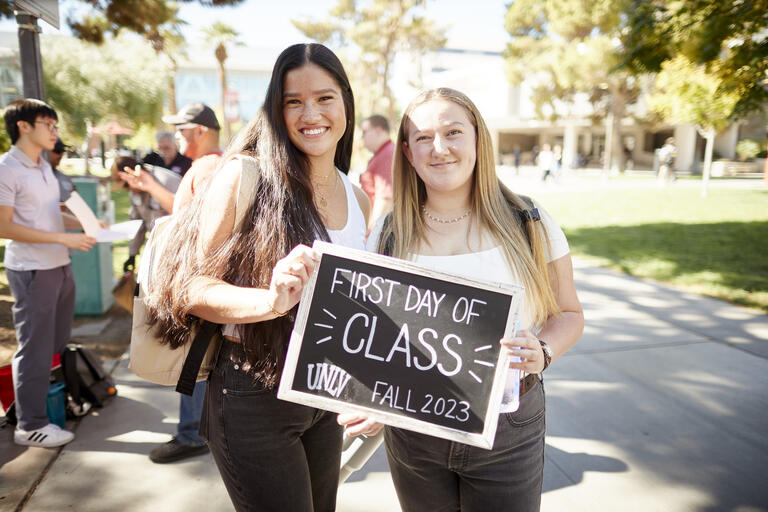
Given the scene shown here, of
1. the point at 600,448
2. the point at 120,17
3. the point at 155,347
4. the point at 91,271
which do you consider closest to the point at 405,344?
the point at 155,347

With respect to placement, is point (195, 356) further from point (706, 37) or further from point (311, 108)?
point (706, 37)

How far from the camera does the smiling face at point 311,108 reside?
1568 mm

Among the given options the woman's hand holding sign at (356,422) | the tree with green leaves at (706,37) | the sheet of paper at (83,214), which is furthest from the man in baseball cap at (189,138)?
the tree with green leaves at (706,37)

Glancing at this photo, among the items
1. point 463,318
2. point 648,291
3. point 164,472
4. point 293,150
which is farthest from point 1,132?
point 648,291

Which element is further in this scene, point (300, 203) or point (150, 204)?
point (150, 204)

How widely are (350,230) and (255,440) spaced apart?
28.3 inches

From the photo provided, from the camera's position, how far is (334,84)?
163 cm

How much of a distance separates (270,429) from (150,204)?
11.3 feet

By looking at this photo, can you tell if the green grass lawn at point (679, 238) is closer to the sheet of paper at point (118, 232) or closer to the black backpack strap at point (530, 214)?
the sheet of paper at point (118, 232)

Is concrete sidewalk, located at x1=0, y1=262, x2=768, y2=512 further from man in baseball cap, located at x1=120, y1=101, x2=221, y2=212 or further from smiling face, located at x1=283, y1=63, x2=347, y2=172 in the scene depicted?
smiling face, located at x1=283, y1=63, x2=347, y2=172

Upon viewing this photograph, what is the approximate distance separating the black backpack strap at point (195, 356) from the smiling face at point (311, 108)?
0.64 meters

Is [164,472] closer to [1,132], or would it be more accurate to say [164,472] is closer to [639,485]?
[639,485]

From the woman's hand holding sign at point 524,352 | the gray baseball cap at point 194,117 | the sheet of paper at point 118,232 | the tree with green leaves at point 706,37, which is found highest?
the tree with green leaves at point 706,37

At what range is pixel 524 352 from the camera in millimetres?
1354
